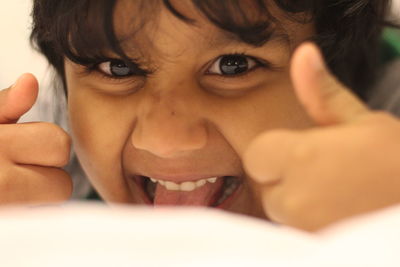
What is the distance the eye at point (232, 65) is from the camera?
2.20ft

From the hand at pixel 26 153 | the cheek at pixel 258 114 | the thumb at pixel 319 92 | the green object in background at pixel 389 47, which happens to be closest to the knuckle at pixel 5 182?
the hand at pixel 26 153

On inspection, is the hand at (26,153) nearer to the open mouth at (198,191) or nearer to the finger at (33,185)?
the finger at (33,185)

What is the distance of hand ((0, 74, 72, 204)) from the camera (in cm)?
66

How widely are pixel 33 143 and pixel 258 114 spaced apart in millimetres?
249

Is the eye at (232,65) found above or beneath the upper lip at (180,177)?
above

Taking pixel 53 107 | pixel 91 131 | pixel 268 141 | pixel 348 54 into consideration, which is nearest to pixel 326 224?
pixel 268 141

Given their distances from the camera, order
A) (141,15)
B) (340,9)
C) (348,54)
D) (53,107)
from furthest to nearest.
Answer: (53,107)
(348,54)
(340,9)
(141,15)

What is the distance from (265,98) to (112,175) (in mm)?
215

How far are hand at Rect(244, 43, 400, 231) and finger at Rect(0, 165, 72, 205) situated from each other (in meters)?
0.31

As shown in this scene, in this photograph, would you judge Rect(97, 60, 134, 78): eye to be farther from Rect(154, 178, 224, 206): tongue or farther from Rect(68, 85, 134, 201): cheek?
Rect(154, 178, 224, 206): tongue

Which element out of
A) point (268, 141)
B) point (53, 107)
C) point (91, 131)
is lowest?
point (53, 107)

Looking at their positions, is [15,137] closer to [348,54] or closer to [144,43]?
[144,43]

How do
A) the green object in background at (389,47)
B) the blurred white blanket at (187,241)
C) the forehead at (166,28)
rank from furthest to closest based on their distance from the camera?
1. the green object in background at (389,47)
2. the forehead at (166,28)
3. the blurred white blanket at (187,241)

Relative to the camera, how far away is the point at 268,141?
17.5 inches
